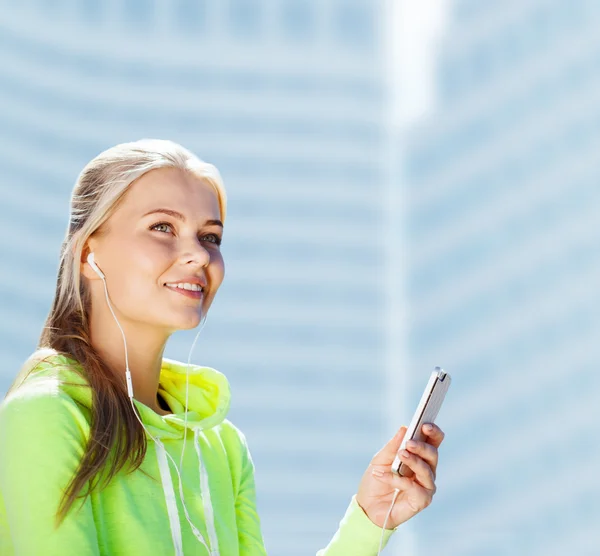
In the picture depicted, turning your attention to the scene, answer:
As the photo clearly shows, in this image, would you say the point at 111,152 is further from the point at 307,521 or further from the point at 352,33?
the point at 352,33

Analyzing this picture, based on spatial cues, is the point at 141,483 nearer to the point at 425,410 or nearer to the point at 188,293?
the point at 188,293

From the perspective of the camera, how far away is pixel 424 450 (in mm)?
1382

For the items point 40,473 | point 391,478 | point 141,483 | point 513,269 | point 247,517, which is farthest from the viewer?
point 513,269

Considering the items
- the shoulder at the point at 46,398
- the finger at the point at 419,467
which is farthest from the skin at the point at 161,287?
the shoulder at the point at 46,398

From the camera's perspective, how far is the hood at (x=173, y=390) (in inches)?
51.6

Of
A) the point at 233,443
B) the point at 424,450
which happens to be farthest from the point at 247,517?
the point at 424,450

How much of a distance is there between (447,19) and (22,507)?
57.2 metres

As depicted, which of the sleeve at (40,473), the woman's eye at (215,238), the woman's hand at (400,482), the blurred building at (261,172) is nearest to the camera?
the sleeve at (40,473)

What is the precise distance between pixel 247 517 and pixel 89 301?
43 centimetres

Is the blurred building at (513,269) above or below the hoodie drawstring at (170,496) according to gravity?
above

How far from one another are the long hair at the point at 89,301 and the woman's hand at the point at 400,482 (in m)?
0.37

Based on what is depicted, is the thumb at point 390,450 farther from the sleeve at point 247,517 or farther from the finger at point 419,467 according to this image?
the sleeve at point 247,517

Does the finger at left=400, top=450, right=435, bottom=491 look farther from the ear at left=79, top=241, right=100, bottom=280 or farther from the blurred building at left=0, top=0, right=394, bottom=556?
the blurred building at left=0, top=0, right=394, bottom=556

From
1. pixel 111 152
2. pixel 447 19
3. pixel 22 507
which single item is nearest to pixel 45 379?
pixel 22 507
